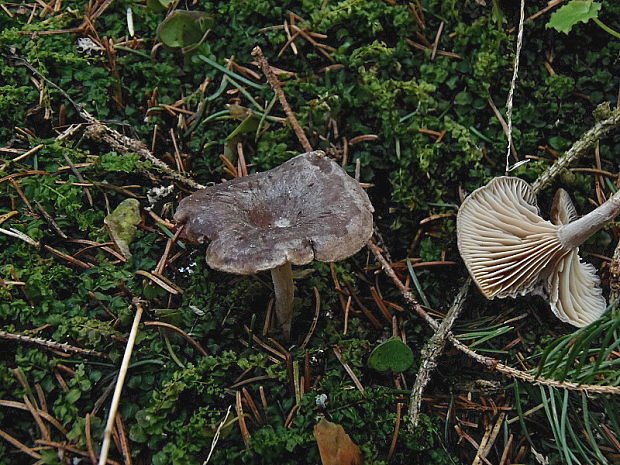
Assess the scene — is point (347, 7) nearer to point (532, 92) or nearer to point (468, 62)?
point (468, 62)

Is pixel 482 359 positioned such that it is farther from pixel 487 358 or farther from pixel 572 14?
pixel 572 14


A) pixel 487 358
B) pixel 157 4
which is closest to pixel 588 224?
pixel 487 358

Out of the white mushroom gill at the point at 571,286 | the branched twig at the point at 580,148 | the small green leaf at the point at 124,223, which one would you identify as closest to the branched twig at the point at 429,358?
the white mushroom gill at the point at 571,286

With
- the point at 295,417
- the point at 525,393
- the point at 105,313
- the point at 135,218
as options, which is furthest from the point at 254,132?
the point at 525,393

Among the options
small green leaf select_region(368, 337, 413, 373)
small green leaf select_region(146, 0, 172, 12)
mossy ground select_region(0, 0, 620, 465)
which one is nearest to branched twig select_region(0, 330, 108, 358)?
mossy ground select_region(0, 0, 620, 465)

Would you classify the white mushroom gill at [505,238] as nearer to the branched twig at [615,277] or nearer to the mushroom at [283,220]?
the branched twig at [615,277]
